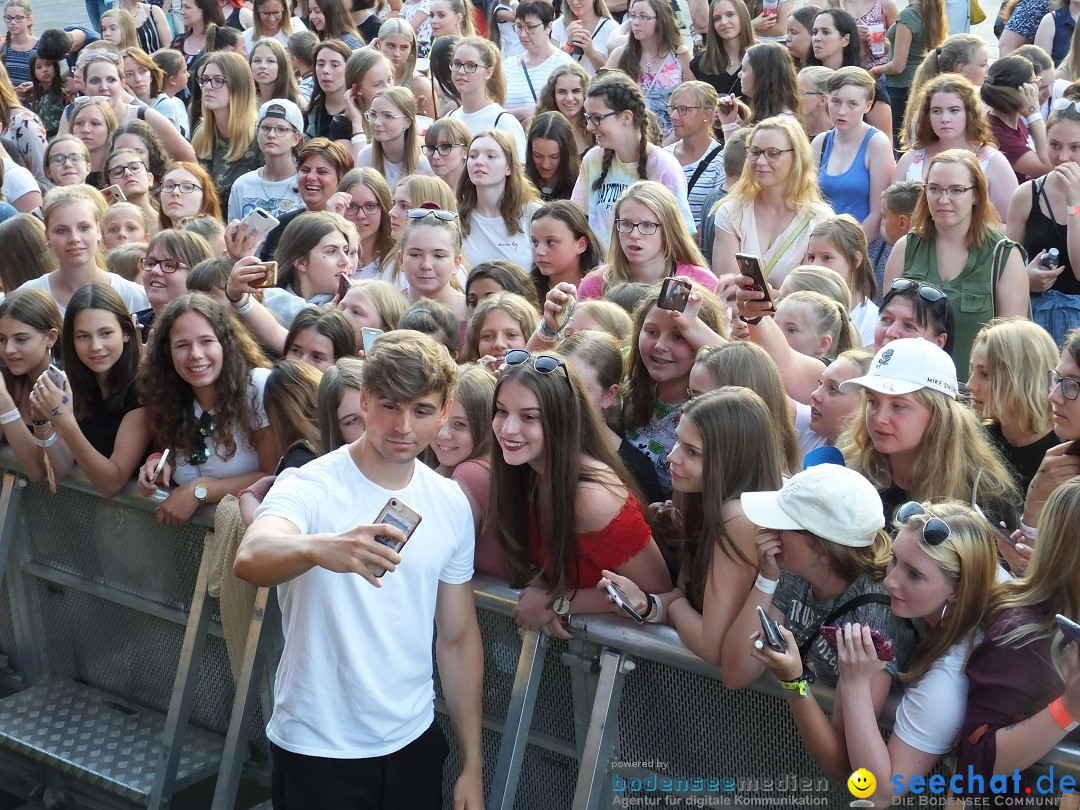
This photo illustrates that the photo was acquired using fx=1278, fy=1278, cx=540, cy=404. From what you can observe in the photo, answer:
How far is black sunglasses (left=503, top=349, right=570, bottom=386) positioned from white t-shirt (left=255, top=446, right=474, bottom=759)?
51 centimetres

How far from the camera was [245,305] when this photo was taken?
5660 mm

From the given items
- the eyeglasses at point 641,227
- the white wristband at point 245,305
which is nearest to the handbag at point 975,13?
the eyeglasses at point 641,227

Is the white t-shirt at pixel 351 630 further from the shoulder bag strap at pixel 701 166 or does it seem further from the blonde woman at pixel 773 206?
the shoulder bag strap at pixel 701 166

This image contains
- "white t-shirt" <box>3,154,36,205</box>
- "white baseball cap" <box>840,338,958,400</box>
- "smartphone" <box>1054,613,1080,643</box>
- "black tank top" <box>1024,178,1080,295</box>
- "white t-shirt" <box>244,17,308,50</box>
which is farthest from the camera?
"white t-shirt" <box>244,17,308,50</box>

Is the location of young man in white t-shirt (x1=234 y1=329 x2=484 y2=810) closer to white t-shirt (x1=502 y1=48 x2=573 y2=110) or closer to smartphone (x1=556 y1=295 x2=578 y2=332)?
smartphone (x1=556 y1=295 x2=578 y2=332)

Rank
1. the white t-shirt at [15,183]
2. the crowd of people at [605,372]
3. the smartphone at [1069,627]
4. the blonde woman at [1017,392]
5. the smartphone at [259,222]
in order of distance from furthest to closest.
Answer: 1. the white t-shirt at [15,183]
2. the smartphone at [259,222]
3. the blonde woman at [1017,392]
4. the crowd of people at [605,372]
5. the smartphone at [1069,627]

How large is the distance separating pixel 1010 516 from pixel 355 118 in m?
6.41

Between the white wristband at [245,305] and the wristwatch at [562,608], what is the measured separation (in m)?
2.61

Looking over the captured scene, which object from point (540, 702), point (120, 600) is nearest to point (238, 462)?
point (120, 600)

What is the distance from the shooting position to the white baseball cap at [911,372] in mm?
4000

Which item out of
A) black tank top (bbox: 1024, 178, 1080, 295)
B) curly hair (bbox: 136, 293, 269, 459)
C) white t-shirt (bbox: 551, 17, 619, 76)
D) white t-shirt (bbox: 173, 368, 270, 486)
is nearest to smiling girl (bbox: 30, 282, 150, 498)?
curly hair (bbox: 136, 293, 269, 459)

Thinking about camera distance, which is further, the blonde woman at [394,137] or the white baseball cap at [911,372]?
the blonde woman at [394,137]

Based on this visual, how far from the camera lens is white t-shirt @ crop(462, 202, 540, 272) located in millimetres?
7066

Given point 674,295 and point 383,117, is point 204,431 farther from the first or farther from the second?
point 383,117
